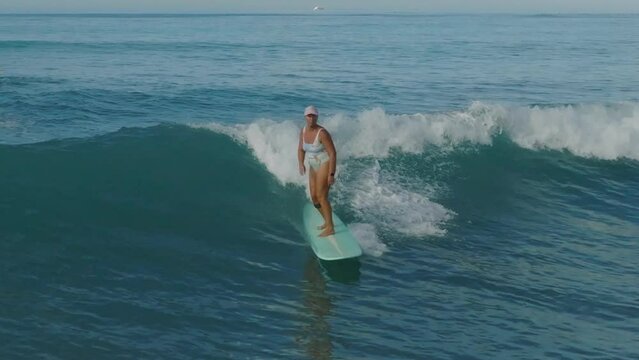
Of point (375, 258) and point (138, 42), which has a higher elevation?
point (138, 42)

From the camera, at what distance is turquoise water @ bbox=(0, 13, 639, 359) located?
770cm

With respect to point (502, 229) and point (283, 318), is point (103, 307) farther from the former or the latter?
point (502, 229)

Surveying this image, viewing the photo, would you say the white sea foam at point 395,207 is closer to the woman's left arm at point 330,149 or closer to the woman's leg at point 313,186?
the woman's leg at point 313,186

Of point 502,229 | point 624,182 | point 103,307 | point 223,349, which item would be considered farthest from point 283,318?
point 624,182

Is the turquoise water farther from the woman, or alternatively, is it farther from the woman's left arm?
the woman's left arm

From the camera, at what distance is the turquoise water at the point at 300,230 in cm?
770

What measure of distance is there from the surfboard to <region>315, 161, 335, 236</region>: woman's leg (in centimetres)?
12

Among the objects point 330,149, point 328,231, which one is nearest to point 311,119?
point 330,149

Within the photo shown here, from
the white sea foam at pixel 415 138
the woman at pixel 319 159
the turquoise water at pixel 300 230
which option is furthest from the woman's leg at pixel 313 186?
the white sea foam at pixel 415 138

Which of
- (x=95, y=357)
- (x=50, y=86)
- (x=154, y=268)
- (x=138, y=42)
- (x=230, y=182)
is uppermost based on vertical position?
(x=138, y=42)

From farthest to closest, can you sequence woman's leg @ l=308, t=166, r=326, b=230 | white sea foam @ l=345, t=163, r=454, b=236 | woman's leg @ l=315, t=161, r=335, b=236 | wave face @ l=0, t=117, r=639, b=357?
1. white sea foam @ l=345, t=163, r=454, b=236
2. woman's leg @ l=308, t=166, r=326, b=230
3. woman's leg @ l=315, t=161, r=335, b=236
4. wave face @ l=0, t=117, r=639, b=357

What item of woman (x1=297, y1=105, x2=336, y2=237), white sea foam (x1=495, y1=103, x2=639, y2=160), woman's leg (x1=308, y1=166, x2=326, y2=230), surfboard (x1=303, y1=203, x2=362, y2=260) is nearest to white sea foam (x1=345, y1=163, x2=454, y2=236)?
surfboard (x1=303, y1=203, x2=362, y2=260)

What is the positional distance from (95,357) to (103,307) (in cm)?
116

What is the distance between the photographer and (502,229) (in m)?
11.9
